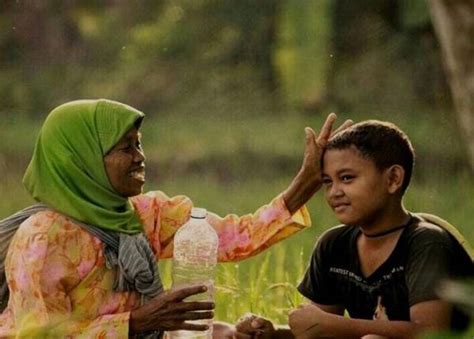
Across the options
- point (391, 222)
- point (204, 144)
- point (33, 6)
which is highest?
point (33, 6)

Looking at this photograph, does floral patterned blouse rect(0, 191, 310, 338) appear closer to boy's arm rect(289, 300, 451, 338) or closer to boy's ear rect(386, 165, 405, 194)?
boy's arm rect(289, 300, 451, 338)

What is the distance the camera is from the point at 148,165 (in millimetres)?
11742

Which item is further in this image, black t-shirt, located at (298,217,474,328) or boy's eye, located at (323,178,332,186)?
boy's eye, located at (323,178,332,186)

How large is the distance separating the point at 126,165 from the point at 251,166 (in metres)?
5.37

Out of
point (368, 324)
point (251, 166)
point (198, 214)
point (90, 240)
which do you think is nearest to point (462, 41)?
point (368, 324)

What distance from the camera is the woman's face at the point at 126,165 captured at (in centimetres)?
627

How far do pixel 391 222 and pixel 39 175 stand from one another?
102cm

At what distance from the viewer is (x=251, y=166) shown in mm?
11625

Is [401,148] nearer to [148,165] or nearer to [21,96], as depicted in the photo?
[148,165]

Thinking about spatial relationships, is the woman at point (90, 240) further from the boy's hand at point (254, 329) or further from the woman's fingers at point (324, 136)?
the boy's hand at point (254, 329)

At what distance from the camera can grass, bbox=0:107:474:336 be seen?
9312mm

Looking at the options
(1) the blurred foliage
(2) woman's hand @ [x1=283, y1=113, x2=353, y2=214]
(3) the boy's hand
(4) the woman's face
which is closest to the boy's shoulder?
(2) woman's hand @ [x1=283, y1=113, x2=353, y2=214]

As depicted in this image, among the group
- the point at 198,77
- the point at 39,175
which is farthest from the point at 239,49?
the point at 39,175

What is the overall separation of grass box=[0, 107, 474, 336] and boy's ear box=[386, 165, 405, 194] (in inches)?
74.4
